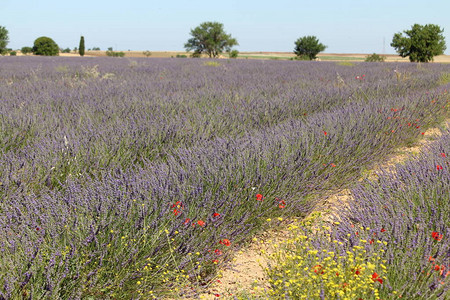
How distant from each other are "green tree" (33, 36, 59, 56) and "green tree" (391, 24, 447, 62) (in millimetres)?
42563

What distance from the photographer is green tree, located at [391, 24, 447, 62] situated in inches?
1453

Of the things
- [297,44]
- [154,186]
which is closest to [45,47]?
[297,44]

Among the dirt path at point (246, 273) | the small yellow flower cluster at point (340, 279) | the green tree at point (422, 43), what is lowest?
the dirt path at point (246, 273)

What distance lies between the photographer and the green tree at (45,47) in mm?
50406

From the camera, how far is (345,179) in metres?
3.89

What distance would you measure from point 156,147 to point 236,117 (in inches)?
58.5

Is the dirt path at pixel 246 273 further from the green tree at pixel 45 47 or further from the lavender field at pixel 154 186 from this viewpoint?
the green tree at pixel 45 47

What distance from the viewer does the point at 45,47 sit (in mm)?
51000

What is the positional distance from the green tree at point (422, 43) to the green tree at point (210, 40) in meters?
23.5

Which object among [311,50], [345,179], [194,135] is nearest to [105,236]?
[194,135]

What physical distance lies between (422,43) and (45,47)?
149 feet

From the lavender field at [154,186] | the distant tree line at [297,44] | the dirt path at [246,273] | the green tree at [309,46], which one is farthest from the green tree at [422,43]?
the dirt path at [246,273]

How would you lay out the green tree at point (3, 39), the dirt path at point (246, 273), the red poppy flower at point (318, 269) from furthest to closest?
1. the green tree at point (3, 39)
2. the dirt path at point (246, 273)
3. the red poppy flower at point (318, 269)

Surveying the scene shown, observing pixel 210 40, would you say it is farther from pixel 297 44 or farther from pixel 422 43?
pixel 422 43
